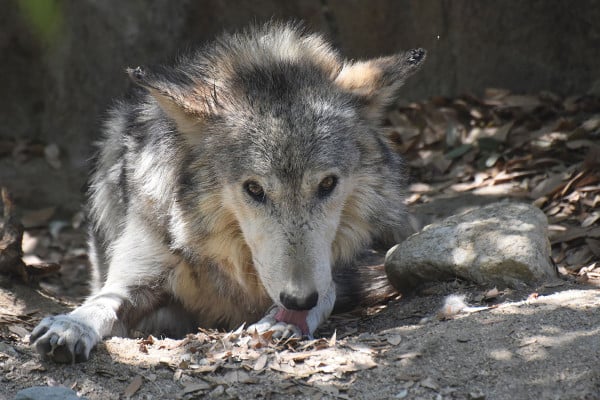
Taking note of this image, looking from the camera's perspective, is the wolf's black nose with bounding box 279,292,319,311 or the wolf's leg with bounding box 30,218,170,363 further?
the wolf's leg with bounding box 30,218,170,363

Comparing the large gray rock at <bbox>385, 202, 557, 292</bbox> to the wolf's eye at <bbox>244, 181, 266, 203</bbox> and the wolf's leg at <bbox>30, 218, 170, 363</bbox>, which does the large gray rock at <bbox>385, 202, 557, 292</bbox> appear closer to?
the wolf's eye at <bbox>244, 181, 266, 203</bbox>

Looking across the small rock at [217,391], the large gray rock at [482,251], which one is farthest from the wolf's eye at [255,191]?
the large gray rock at [482,251]

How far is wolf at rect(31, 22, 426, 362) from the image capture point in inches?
156

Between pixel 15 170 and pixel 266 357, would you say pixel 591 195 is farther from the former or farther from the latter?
pixel 15 170

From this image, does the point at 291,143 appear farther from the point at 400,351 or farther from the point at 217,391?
the point at 217,391

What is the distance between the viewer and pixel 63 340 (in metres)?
3.68

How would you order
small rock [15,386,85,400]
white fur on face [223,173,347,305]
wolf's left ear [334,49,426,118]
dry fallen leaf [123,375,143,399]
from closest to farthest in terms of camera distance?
1. small rock [15,386,85,400]
2. dry fallen leaf [123,375,143,399]
3. white fur on face [223,173,347,305]
4. wolf's left ear [334,49,426,118]

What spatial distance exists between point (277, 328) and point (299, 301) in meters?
0.51

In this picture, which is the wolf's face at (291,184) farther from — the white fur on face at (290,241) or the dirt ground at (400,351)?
the dirt ground at (400,351)

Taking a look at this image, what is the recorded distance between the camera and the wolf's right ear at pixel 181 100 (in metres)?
4.23

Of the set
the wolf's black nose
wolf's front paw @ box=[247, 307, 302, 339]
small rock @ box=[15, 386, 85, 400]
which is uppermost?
the wolf's black nose

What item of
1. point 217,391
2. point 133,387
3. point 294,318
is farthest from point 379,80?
point 133,387

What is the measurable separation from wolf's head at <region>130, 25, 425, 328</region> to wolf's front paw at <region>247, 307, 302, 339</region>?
0.31 metres

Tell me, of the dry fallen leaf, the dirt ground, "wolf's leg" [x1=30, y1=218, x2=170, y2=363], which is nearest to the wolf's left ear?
the dirt ground
